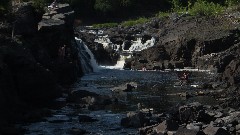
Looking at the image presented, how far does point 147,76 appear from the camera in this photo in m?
74.2

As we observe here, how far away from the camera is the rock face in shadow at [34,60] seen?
44.1m

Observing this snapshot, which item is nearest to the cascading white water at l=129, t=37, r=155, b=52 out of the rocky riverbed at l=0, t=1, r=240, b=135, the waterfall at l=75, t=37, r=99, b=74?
the rocky riverbed at l=0, t=1, r=240, b=135

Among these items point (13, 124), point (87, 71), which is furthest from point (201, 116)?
point (87, 71)

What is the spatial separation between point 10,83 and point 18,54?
442 cm

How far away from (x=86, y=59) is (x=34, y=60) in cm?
3078

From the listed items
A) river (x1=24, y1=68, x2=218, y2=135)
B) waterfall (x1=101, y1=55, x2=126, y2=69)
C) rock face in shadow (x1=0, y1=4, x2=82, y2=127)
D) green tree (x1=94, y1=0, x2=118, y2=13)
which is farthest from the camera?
green tree (x1=94, y1=0, x2=118, y2=13)

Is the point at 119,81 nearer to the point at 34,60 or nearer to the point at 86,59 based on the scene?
the point at 86,59

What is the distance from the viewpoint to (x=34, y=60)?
5200cm

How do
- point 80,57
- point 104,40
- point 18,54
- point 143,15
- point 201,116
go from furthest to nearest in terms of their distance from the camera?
point 143,15 → point 104,40 → point 80,57 → point 18,54 → point 201,116

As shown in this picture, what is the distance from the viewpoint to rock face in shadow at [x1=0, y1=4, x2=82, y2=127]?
44125mm

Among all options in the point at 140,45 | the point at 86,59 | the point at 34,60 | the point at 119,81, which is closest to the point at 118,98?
the point at 34,60

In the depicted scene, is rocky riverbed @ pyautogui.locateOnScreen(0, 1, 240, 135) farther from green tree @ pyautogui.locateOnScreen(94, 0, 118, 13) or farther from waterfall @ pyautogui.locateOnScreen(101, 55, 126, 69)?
green tree @ pyautogui.locateOnScreen(94, 0, 118, 13)

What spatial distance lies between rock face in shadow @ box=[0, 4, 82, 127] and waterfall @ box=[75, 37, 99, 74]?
9.95ft

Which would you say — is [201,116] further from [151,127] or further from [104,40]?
[104,40]
